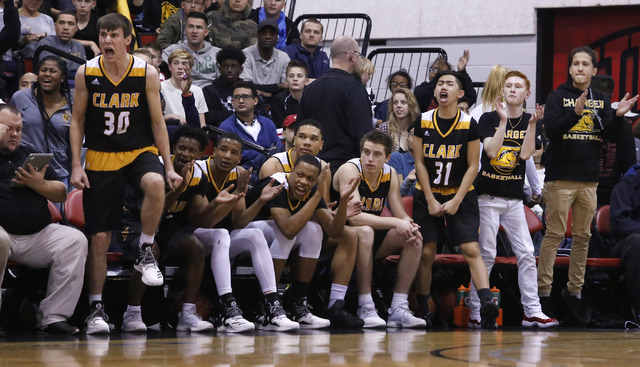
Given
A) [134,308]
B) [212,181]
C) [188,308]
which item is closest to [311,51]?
[212,181]

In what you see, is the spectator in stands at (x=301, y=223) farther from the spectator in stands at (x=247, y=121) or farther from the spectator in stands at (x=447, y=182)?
the spectator in stands at (x=247, y=121)

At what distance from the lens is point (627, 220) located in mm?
8656

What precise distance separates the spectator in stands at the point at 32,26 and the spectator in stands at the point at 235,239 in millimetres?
3516

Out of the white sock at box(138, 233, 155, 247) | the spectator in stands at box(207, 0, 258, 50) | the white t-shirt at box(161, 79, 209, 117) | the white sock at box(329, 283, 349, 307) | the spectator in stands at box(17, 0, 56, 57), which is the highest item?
the spectator in stands at box(207, 0, 258, 50)

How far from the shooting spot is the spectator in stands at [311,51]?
12023mm

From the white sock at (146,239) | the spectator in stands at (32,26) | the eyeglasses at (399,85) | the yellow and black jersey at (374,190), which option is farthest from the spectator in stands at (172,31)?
the white sock at (146,239)

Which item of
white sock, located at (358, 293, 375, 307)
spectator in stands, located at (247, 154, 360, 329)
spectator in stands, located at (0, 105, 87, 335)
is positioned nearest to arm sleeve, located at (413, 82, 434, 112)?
spectator in stands, located at (247, 154, 360, 329)

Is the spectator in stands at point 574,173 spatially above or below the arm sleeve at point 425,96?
below

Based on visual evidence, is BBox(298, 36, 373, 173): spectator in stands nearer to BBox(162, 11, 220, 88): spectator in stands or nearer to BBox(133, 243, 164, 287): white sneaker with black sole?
BBox(133, 243, 164, 287): white sneaker with black sole

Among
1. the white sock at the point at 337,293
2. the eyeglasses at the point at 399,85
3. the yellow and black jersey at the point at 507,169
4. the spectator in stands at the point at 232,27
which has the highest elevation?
the spectator in stands at the point at 232,27

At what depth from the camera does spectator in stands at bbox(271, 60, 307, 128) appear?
35.2 feet

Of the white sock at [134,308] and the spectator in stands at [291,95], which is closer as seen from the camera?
the white sock at [134,308]

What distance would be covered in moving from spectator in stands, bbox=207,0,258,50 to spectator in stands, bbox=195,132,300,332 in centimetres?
474

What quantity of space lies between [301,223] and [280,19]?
6052mm
